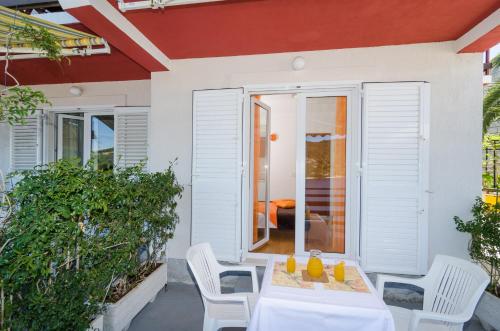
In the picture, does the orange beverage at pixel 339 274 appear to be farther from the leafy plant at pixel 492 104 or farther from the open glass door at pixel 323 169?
the leafy plant at pixel 492 104

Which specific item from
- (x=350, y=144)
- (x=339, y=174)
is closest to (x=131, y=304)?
(x=339, y=174)

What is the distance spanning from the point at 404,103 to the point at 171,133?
3032mm

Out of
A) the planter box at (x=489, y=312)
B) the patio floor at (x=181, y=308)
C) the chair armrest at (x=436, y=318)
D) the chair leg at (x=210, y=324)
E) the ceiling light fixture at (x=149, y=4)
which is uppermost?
the ceiling light fixture at (x=149, y=4)

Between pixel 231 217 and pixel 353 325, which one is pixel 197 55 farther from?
pixel 353 325

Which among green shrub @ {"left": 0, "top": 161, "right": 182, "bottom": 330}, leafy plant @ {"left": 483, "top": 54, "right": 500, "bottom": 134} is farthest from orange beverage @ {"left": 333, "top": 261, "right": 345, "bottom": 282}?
leafy plant @ {"left": 483, "top": 54, "right": 500, "bottom": 134}

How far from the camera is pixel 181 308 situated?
117 inches

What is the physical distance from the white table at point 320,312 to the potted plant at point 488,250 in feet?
5.88

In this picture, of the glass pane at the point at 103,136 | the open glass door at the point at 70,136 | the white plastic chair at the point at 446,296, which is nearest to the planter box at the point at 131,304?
the white plastic chair at the point at 446,296

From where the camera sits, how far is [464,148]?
3.08 m

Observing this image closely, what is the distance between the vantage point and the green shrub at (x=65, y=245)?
1.49 metres

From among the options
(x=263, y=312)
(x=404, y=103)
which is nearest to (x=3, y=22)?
(x=263, y=312)

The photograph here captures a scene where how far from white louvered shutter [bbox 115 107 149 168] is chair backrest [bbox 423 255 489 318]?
4.14 m

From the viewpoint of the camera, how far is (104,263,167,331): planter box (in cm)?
225

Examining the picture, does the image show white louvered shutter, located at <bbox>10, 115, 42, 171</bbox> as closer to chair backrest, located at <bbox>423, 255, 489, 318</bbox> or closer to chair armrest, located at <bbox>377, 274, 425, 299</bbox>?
chair armrest, located at <bbox>377, 274, 425, 299</bbox>
